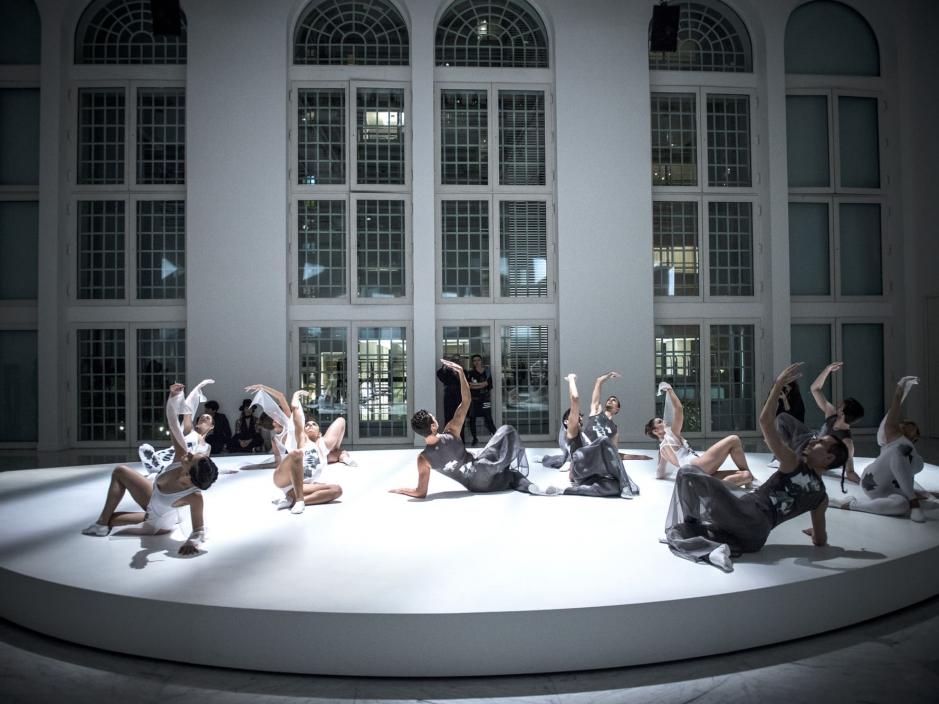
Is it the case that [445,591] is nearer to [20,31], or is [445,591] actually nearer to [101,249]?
[101,249]

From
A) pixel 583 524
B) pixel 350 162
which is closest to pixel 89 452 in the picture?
pixel 350 162

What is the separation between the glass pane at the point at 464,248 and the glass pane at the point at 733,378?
4425 mm

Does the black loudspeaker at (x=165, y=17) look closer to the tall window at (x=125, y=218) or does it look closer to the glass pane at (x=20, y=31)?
the tall window at (x=125, y=218)

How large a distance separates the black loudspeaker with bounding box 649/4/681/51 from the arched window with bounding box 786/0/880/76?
9.54 ft

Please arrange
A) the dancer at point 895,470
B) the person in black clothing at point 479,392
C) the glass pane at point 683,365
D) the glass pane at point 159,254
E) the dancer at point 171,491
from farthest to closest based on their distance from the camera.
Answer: the glass pane at point 683,365 < the glass pane at point 159,254 < the person in black clothing at point 479,392 < the dancer at point 895,470 < the dancer at point 171,491

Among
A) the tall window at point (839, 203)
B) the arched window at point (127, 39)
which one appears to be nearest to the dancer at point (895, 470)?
the tall window at point (839, 203)

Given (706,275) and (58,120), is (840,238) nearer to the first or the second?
(706,275)

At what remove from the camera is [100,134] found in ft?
40.0

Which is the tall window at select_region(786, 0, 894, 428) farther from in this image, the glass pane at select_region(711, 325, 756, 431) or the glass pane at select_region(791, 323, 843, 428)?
the glass pane at select_region(711, 325, 756, 431)

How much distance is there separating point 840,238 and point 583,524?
1044cm

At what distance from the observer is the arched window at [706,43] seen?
12.8 metres

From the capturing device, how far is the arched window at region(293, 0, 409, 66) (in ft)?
40.3

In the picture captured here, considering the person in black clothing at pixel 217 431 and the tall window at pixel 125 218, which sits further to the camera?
the tall window at pixel 125 218

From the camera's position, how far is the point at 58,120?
11.8 m
